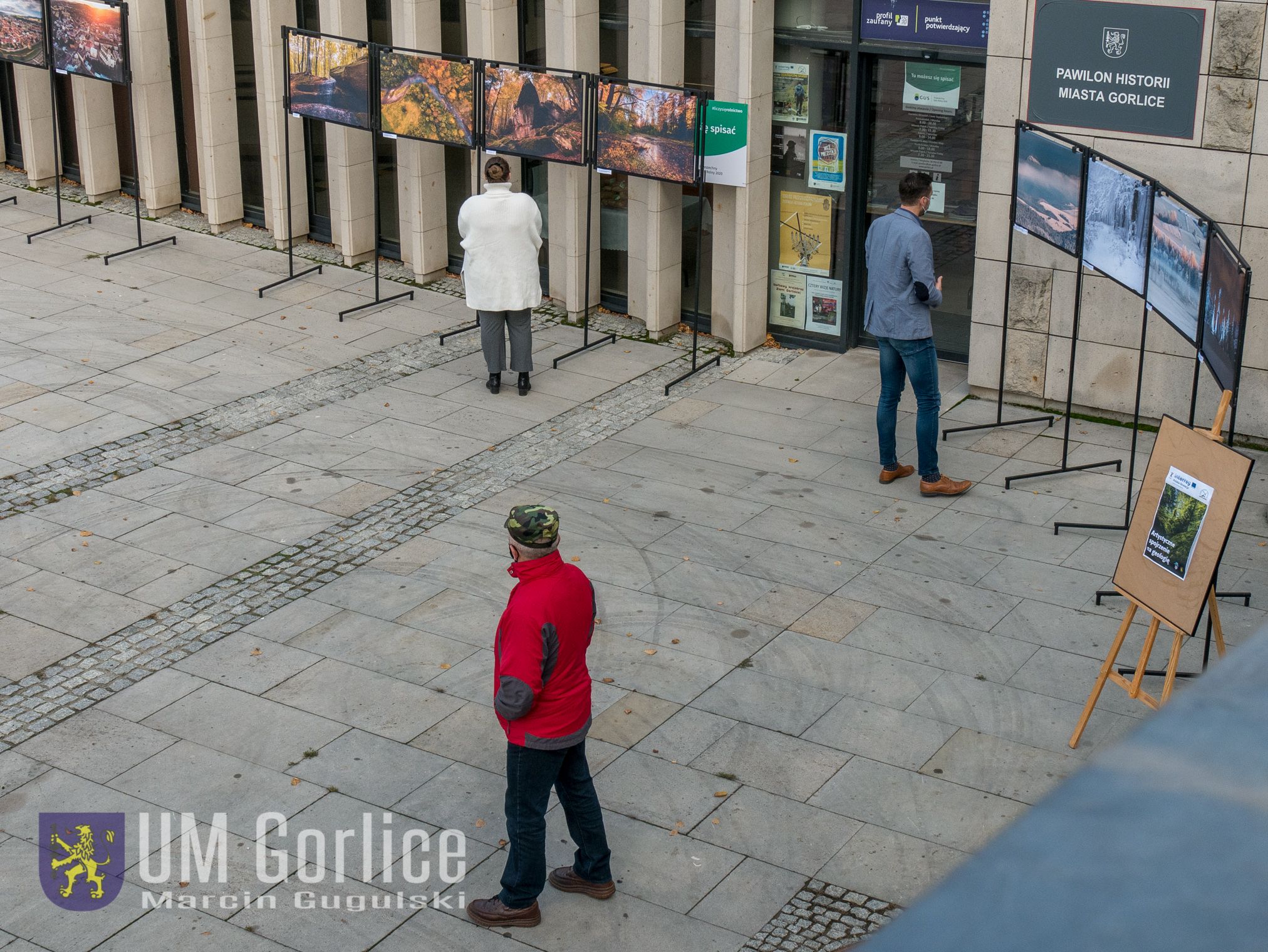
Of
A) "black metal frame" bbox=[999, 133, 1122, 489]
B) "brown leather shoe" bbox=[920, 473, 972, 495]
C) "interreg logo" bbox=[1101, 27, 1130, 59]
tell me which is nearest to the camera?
"black metal frame" bbox=[999, 133, 1122, 489]

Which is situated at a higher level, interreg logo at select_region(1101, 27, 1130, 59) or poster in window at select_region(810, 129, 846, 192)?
interreg logo at select_region(1101, 27, 1130, 59)

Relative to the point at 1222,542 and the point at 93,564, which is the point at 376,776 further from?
the point at 1222,542

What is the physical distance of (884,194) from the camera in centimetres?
1210

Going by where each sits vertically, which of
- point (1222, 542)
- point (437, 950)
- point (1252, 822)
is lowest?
point (437, 950)

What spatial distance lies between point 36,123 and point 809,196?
930 centimetres

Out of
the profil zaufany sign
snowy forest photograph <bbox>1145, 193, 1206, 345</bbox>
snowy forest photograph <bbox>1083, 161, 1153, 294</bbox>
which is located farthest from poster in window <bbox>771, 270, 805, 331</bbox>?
snowy forest photograph <bbox>1145, 193, 1206, 345</bbox>

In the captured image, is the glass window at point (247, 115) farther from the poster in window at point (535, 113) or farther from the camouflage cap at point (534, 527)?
the camouflage cap at point (534, 527)

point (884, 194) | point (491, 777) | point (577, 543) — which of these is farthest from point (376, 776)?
point (884, 194)

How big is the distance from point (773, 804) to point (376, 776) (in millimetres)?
1774

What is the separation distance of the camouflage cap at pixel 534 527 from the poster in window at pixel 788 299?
25.1 feet

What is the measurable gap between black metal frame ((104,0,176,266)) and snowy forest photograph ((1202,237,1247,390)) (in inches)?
398

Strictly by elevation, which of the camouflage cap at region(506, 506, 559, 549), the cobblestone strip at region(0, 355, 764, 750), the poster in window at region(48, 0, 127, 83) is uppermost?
the poster in window at region(48, 0, 127, 83)

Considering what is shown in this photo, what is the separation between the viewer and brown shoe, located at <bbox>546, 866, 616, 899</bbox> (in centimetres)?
598

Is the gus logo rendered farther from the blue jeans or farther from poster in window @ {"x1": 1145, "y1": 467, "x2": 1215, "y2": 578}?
the blue jeans
